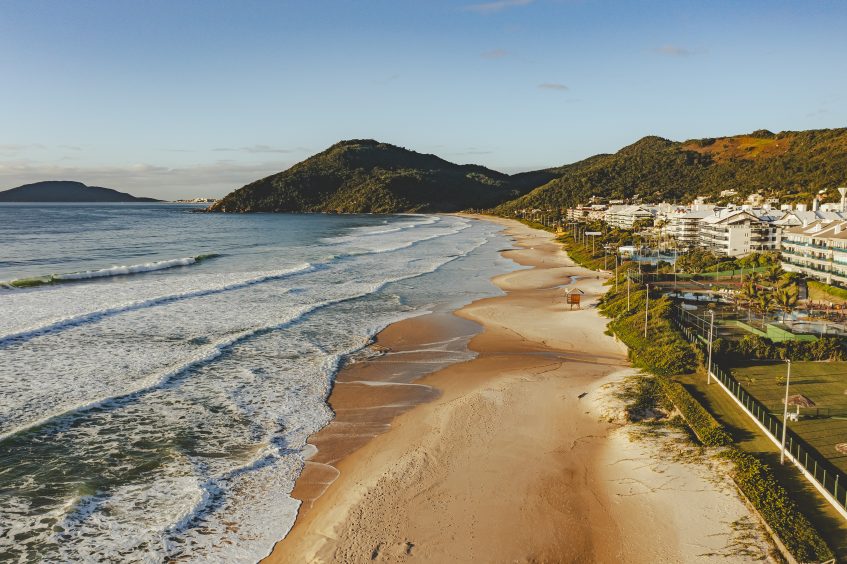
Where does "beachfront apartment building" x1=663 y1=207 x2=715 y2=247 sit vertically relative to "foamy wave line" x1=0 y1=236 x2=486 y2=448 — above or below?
above

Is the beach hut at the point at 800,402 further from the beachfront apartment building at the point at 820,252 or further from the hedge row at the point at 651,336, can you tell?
the beachfront apartment building at the point at 820,252

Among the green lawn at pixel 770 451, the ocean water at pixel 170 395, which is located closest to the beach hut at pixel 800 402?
the green lawn at pixel 770 451

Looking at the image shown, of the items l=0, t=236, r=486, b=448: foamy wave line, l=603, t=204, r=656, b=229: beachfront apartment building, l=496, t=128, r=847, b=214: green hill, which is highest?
l=496, t=128, r=847, b=214: green hill

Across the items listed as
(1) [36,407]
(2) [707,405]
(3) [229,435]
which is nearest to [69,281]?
(1) [36,407]

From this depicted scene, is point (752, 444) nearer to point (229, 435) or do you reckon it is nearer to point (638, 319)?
point (638, 319)

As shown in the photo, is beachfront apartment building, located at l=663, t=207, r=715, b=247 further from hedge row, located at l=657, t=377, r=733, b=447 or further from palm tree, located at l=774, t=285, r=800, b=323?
hedge row, located at l=657, t=377, r=733, b=447

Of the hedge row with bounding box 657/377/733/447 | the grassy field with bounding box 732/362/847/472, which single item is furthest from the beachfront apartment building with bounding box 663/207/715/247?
the hedge row with bounding box 657/377/733/447
